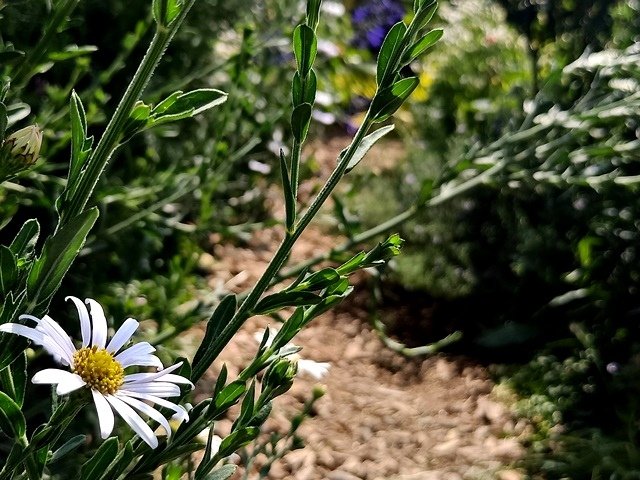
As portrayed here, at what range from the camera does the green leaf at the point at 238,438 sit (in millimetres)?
995

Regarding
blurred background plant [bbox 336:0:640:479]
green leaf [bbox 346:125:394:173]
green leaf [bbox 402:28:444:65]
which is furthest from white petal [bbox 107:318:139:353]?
blurred background plant [bbox 336:0:640:479]

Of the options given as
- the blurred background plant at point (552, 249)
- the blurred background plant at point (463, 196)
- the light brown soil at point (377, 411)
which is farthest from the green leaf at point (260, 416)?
the light brown soil at point (377, 411)

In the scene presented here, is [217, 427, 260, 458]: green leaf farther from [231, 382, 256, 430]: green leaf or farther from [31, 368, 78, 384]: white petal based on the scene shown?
[31, 368, 78, 384]: white petal

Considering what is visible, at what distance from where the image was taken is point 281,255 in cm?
103

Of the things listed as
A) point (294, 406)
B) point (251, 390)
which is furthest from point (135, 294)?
point (251, 390)

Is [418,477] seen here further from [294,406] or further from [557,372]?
[557,372]

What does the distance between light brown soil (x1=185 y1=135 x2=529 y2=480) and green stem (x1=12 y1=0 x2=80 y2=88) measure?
115 cm

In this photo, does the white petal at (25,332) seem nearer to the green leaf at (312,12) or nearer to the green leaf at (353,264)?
→ the green leaf at (353,264)

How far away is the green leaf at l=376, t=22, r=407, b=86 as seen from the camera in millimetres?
1008

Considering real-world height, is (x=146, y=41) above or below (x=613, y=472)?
above

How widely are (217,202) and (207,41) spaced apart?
65 cm

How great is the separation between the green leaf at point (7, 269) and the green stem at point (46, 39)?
1.52 feet

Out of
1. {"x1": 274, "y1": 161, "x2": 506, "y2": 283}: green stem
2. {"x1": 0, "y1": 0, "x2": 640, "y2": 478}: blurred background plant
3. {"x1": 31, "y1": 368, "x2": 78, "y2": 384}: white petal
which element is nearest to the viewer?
{"x1": 31, "y1": 368, "x2": 78, "y2": 384}: white petal

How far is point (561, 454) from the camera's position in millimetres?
2568
